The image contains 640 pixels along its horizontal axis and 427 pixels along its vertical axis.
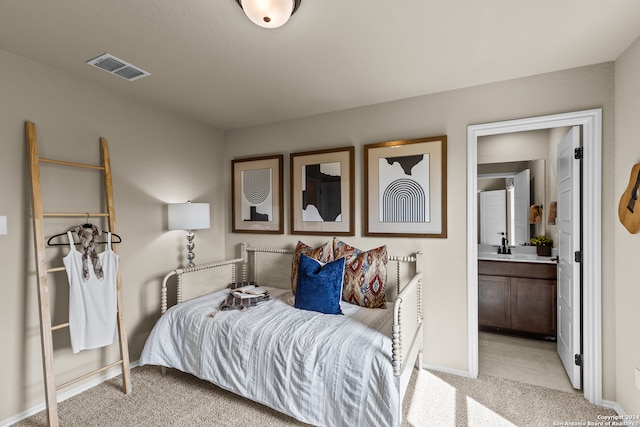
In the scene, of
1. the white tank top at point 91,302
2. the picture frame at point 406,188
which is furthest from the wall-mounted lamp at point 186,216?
the picture frame at point 406,188

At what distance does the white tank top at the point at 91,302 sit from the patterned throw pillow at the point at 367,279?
1791 millimetres

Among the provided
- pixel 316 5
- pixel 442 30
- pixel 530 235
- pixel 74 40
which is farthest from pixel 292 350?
pixel 530 235

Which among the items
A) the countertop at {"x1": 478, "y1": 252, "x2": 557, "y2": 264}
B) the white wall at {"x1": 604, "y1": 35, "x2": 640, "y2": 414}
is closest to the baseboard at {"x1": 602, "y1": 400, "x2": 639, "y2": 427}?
the white wall at {"x1": 604, "y1": 35, "x2": 640, "y2": 414}

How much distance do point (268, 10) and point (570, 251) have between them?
2.64 meters

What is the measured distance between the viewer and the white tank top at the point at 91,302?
7.02 ft

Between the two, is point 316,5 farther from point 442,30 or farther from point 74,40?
point 74,40

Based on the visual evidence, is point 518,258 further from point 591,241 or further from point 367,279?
point 367,279

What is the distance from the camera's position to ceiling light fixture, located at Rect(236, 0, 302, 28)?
142 centimetres

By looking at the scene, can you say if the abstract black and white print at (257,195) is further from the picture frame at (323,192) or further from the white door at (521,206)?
the white door at (521,206)

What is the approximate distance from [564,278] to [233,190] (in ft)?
10.9

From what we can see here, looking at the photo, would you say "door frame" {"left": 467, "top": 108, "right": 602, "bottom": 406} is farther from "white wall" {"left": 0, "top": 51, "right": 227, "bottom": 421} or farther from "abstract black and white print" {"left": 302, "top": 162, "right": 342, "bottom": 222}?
"white wall" {"left": 0, "top": 51, "right": 227, "bottom": 421}

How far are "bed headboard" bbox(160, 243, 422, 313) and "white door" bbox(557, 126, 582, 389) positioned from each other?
1.10 metres

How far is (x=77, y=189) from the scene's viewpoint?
2.39 m

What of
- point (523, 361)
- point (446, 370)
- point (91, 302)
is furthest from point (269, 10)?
point (523, 361)
